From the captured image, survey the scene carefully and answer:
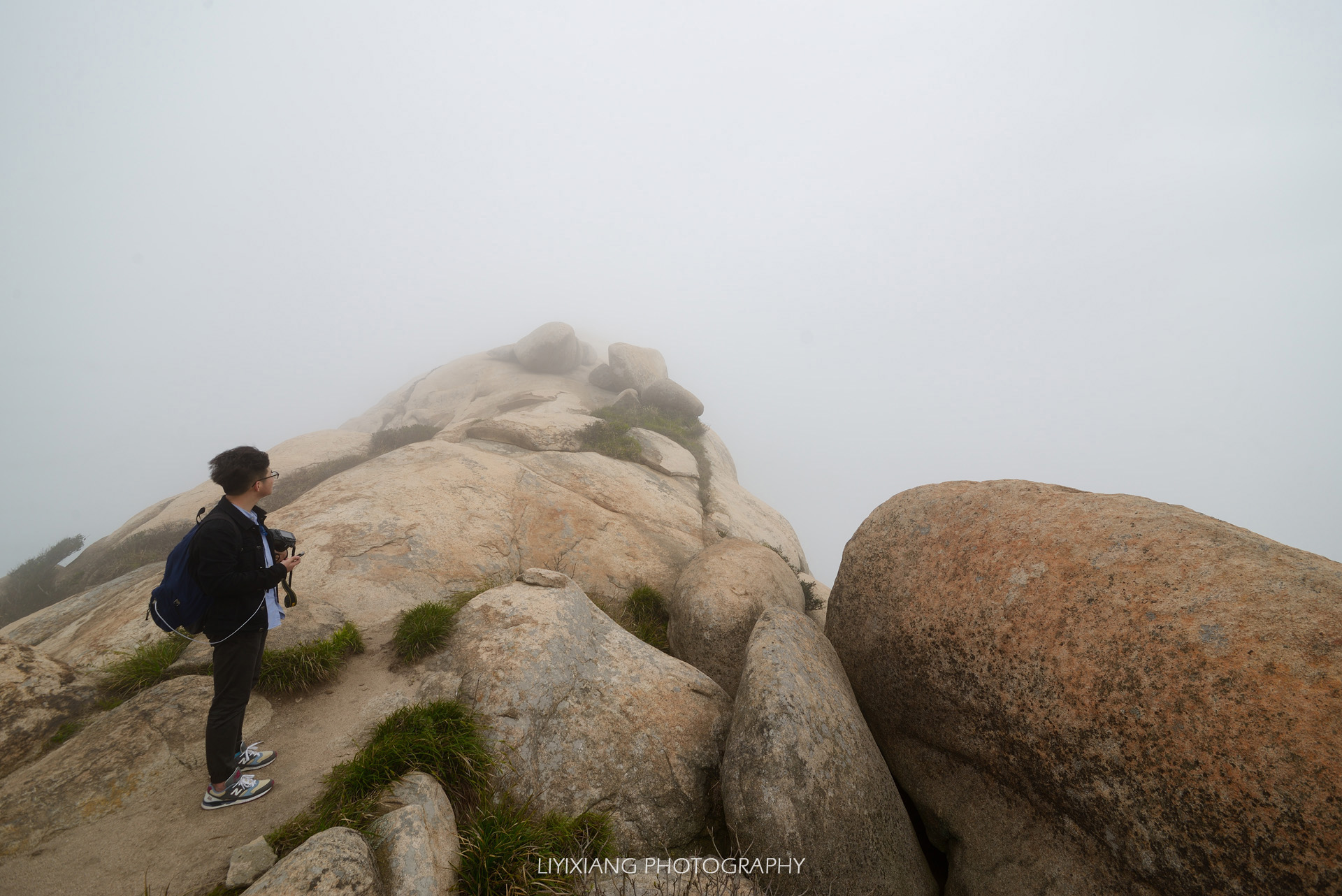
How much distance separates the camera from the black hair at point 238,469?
18.7 feet

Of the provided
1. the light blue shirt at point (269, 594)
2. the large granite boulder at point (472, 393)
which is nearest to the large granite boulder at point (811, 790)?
the light blue shirt at point (269, 594)

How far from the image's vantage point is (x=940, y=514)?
770cm

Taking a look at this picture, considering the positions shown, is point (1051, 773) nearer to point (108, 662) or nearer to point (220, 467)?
point (220, 467)

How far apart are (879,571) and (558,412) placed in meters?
16.9

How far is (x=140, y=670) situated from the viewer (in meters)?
7.40

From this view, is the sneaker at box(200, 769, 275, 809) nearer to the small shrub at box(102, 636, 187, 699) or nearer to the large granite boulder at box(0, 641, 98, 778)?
the large granite boulder at box(0, 641, 98, 778)

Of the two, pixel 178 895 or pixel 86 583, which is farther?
pixel 86 583

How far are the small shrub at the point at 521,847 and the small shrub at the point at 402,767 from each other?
1.64 feet

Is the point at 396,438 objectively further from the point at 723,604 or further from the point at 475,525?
the point at 723,604

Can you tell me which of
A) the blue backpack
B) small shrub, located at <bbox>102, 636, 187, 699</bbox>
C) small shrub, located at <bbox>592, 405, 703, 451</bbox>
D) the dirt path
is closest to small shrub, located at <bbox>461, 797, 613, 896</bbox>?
the dirt path

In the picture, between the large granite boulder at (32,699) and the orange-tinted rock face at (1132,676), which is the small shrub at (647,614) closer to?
the orange-tinted rock face at (1132,676)

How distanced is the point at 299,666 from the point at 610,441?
1327 centimetres

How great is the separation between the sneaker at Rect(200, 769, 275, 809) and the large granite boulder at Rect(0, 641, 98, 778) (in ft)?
9.19

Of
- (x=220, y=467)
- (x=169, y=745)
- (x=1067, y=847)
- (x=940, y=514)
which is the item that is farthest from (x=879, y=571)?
(x=169, y=745)
